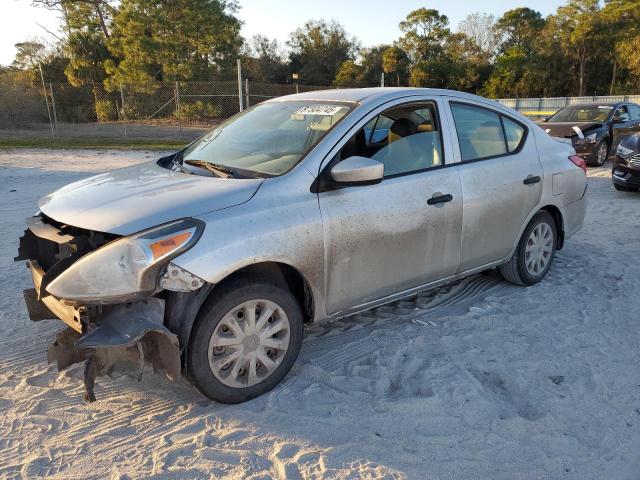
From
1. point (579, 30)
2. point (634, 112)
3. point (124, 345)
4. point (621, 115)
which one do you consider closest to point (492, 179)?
point (124, 345)

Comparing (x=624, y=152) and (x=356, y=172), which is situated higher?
(x=356, y=172)

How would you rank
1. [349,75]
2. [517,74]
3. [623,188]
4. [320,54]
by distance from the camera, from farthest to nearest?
1. [320,54]
2. [517,74]
3. [349,75]
4. [623,188]

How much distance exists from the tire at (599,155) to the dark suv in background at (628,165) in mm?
3152

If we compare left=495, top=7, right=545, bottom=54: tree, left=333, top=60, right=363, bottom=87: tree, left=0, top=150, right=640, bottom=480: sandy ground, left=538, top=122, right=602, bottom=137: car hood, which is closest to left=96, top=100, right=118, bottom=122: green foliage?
left=333, top=60, right=363, bottom=87: tree

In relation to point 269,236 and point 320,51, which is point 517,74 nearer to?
point 320,51

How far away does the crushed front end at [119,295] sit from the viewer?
2721 mm

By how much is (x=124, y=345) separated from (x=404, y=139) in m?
2.36

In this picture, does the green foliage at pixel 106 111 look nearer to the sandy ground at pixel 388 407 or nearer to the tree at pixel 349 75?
the tree at pixel 349 75

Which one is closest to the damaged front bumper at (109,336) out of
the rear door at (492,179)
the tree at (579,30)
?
the rear door at (492,179)

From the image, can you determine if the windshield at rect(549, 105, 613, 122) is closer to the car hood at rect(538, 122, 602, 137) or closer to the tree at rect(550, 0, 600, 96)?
the car hood at rect(538, 122, 602, 137)

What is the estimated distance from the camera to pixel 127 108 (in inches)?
1080

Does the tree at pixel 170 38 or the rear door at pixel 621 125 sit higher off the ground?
the tree at pixel 170 38

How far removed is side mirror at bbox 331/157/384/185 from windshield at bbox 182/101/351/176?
0.98 feet

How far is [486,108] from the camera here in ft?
14.7
